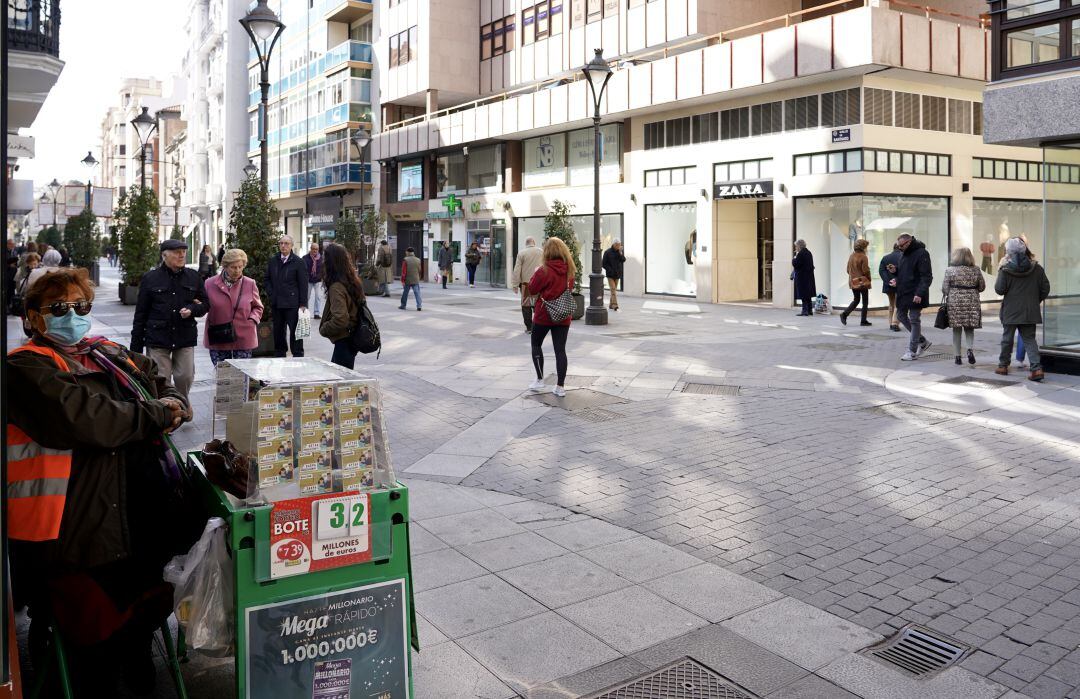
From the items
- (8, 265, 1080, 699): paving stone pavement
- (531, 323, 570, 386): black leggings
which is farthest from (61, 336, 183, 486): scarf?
(531, 323, 570, 386): black leggings

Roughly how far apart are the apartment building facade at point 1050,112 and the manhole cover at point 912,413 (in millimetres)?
3437

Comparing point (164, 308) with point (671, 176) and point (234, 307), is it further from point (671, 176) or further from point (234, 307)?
point (671, 176)

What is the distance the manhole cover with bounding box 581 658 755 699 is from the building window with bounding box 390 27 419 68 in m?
40.5

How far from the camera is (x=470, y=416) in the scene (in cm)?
972

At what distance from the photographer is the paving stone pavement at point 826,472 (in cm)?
470

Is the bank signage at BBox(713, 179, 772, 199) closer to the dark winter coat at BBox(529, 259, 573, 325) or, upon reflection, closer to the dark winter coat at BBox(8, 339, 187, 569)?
the dark winter coat at BBox(529, 259, 573, 325)

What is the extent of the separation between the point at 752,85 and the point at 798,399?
1630 centimetres

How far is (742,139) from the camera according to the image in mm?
26578

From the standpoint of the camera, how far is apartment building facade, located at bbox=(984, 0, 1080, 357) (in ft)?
38.4

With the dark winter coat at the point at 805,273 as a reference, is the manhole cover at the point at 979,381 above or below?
below

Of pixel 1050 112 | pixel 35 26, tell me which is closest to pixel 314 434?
pixel 1050 112

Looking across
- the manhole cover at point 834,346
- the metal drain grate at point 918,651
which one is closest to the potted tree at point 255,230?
the manhole cover at point 834,346

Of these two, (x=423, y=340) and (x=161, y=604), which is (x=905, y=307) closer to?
(x=423, y=340)

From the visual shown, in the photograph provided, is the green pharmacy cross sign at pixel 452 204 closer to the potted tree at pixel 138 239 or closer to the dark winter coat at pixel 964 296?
the potted tree at pixel 138 239
